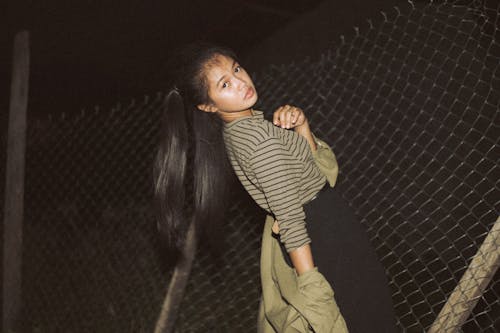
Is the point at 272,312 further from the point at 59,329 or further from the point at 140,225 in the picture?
the point at 140,225

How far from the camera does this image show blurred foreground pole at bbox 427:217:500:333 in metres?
1.86

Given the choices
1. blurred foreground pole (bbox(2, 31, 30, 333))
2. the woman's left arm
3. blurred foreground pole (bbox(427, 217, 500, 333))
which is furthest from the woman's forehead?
blurred foreground pole (bbox(2, 31, 30, 333))

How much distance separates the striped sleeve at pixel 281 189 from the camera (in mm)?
1385

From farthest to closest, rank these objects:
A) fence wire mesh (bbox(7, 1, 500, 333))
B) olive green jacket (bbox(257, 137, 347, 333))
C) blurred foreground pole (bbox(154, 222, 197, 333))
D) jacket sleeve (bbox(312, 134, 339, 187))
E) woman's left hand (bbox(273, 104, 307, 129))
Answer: fence wire mesh (bbox(7, 1, 500, 333)), blurred foreground pole (bbox(154, 222, 197, 333)), jacket sleeve (bbox(312, 134, 339, 187)), woman's left hand (bbox(273, 104, 307, 129)), olive green jacket (bbox(257, 137, 347, 333))

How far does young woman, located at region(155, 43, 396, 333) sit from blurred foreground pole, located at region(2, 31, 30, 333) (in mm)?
2294

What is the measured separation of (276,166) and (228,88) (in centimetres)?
32

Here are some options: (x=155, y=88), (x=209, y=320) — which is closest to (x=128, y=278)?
(x=209, y=320)

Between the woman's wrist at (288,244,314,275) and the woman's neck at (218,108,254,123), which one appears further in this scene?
the woman's neck at (218,108,254,123)

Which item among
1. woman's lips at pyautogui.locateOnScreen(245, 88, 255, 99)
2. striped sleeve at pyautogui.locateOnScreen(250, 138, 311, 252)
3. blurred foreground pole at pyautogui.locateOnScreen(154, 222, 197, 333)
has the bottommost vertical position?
blurred foreground pole at pyautogui.locateOnScreen(154, 222, 197, 333)

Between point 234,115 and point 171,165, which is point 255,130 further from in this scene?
point 171,165

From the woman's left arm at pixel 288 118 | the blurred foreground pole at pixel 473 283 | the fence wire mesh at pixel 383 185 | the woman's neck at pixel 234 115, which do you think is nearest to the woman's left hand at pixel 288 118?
the woman's left arm at pixel 288 118

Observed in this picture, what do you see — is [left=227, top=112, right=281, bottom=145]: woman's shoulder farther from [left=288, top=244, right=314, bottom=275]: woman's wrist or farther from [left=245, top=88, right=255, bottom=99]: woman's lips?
[left=288, top=244, right=314, bottom=275]: woman's wrist

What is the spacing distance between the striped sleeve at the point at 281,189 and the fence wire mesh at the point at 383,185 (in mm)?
1779

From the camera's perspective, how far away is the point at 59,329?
386cm
